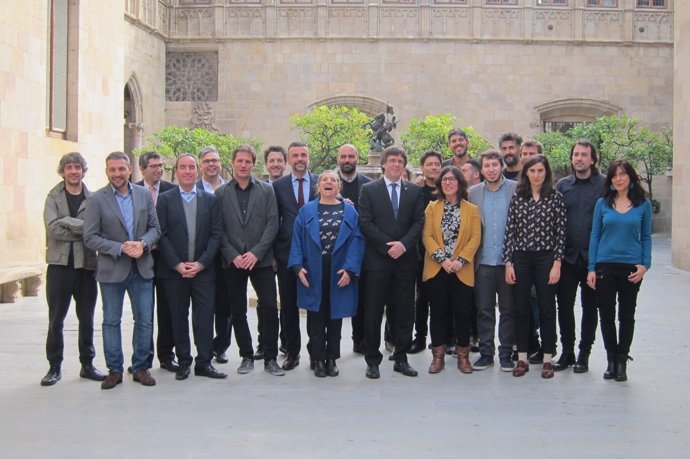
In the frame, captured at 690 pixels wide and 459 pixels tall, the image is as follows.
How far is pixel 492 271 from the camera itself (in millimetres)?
7043

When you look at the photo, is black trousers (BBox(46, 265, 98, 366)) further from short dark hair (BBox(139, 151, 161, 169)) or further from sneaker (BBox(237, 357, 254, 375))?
short dark hair (BBox(139, 151, 161, 169))

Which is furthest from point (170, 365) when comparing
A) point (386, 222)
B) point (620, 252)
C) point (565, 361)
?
point (620, 252)

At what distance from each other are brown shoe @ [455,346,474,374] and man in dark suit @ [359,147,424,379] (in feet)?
1.41

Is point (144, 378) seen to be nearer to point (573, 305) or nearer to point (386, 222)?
point (386, 222)

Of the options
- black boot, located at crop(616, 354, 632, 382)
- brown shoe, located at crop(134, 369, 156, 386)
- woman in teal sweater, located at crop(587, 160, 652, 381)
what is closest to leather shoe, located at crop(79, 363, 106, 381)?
brown shoe, located at crop(134, 369, 156, 386)

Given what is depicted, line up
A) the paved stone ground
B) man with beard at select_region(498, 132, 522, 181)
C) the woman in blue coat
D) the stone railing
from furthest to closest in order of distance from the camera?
1. the stone railing
2. man with beard at select_region(498, 132, 522, 181)
3. the woman in blue coat
4. the paved stone ground

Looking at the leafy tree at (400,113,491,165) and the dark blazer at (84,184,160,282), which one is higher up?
the leafy tree at (400,113,491,165)

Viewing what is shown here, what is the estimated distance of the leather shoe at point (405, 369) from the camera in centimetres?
680

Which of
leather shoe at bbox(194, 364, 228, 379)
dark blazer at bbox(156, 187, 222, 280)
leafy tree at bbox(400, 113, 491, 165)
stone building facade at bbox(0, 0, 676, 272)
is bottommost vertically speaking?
leather shoe at bbox(194, 364, 228, 379)

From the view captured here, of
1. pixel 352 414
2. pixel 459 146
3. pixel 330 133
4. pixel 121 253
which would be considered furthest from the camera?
pixel 330 133

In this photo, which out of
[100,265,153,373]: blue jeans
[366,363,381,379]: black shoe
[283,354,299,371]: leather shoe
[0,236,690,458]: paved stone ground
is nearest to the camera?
[0,236,690,458]: paved stone ground

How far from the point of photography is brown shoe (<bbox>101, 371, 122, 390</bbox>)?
629 cm

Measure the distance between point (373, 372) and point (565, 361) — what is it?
5.34 feet

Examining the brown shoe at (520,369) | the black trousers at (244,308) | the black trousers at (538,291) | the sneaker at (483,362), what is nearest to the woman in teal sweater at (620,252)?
the black trousers at (538,291)
